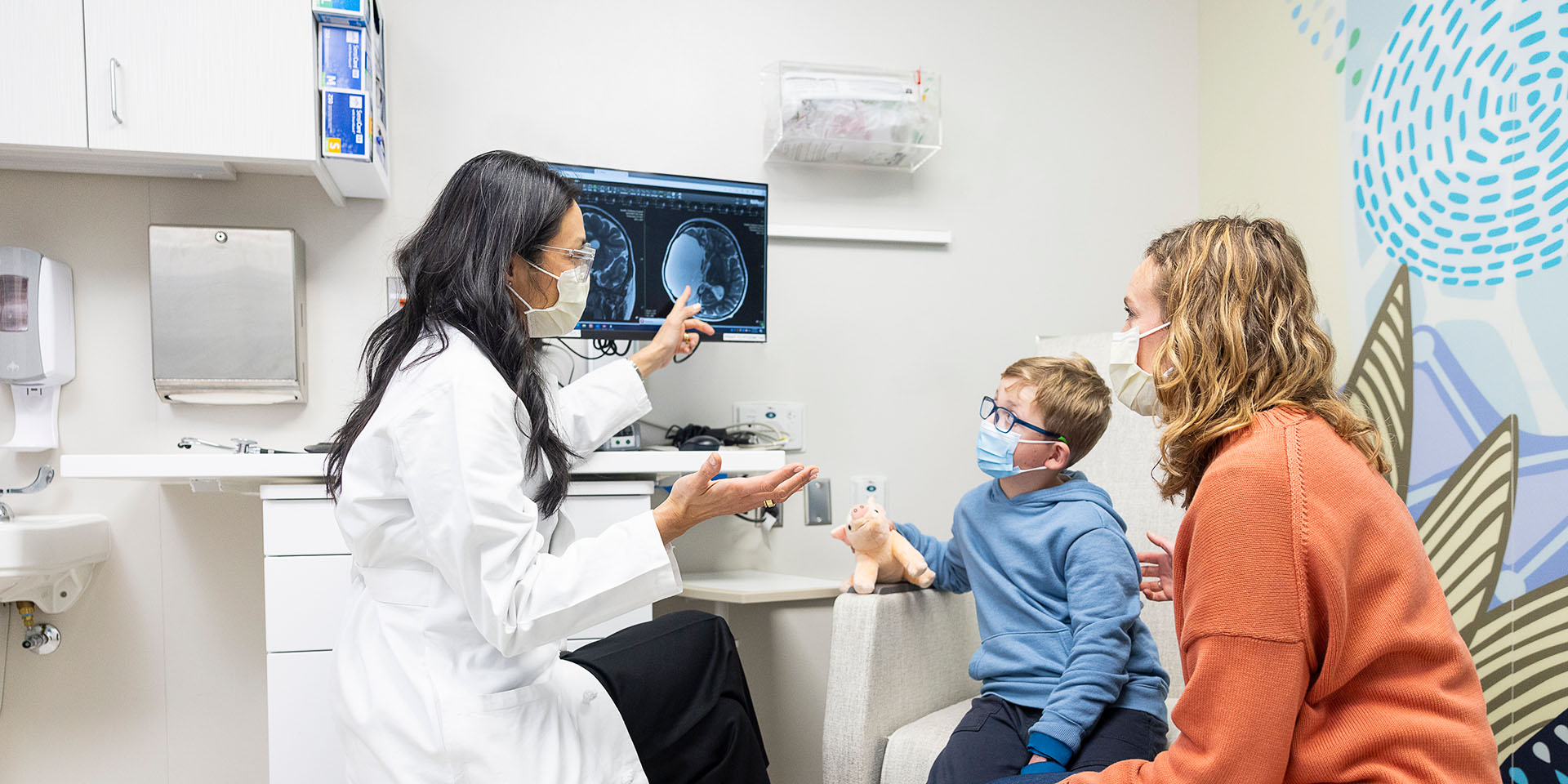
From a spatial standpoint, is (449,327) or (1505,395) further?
(1505,395)

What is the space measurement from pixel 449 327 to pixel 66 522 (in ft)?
4.25

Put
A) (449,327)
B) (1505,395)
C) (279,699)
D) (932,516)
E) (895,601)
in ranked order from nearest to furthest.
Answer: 1. (449,327)
2. (279,699)
3. (895,601)
4. (1505,395)
5. (932,516)

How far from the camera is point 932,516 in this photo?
101 inches

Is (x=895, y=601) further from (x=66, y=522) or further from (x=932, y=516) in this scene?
(x=66, y=522)

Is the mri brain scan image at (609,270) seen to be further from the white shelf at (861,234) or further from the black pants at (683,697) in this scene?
the black pants at (683,697)

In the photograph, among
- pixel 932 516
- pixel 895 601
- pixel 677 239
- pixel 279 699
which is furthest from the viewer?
pixel 932 516

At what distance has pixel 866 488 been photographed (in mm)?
2498

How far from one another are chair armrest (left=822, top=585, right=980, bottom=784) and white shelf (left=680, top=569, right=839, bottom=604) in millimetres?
292

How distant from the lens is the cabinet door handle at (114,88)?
5.97 ft

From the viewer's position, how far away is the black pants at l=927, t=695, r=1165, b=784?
138 cm

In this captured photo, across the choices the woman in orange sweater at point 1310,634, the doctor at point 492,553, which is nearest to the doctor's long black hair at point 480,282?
the doctor at point 492,553

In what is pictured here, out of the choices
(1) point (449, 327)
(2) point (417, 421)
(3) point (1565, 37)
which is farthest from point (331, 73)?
(3) point (1565, 37)

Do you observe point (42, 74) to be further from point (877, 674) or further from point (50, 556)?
point (877, 674)

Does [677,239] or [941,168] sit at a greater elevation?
[941,168]
